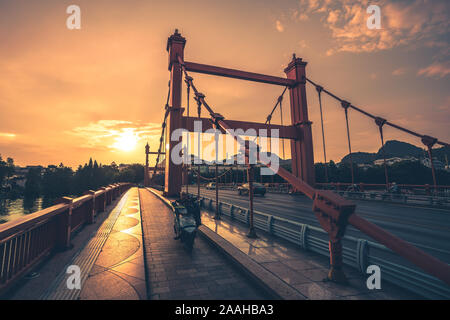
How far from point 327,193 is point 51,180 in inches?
3712

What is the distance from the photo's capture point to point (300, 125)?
24297mm

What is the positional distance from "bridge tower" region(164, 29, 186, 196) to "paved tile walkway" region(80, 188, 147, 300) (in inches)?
432

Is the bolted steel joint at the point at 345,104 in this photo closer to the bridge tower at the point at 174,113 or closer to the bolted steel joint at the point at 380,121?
the bolted steel joint at the point at 380,121

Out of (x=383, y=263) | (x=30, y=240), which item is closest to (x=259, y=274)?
(x=383, y=263)

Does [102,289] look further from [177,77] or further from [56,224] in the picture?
[177,77]

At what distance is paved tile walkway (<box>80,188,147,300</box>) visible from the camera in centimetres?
342

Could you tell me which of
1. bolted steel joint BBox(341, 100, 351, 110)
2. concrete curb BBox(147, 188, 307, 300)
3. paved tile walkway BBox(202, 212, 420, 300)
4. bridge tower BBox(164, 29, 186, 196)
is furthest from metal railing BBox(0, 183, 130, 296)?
bolted steel joint BBox(341, 100, 351, 110)

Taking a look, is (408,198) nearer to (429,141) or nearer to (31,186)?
(429,141)

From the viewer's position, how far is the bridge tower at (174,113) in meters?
18.6

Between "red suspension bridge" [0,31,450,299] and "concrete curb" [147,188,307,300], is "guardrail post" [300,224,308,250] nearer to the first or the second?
"red suspension bridge" [0,31,450,299]
